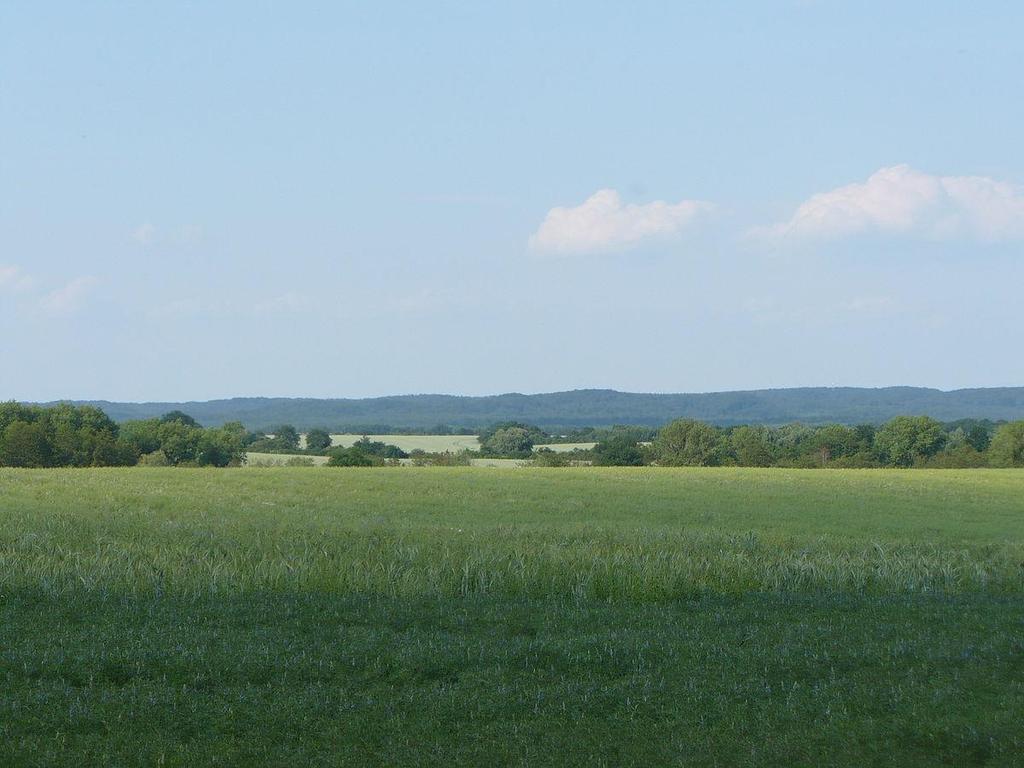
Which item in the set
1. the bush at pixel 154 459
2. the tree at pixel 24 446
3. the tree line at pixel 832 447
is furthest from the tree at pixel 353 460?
the tree at pixel 24 446

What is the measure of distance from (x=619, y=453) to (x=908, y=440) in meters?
30.5

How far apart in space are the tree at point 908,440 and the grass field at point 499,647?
70932 mm

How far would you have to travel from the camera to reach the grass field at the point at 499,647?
7.22 m

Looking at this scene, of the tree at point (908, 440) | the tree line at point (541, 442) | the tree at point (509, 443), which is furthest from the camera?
the tree at point (509, 443)

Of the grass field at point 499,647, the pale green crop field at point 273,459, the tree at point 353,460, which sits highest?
the grass field at point 499,647

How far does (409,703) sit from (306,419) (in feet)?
580

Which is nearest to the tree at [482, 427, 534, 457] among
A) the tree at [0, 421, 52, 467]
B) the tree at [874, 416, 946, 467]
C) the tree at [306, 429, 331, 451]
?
the tree at [306, 429, 331, 451]

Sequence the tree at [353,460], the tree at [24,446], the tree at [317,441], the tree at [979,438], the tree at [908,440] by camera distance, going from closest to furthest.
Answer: the tree at [353,460] → the tree at [24,446] → the tree at [908,440] → the tree at [979,438] → the tree at [317,441]

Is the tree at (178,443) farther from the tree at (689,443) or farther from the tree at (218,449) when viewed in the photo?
the tree at (689,443)

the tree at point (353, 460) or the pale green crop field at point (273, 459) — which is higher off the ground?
the tree at point (353, 460)

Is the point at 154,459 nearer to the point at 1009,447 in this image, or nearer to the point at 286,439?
the point at 286,439

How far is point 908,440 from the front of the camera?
292ft

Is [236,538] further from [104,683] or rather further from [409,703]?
[409,703]

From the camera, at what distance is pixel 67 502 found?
3062 cm
